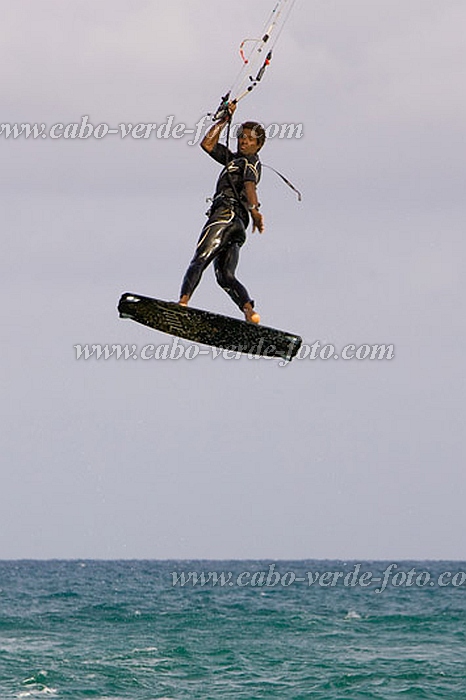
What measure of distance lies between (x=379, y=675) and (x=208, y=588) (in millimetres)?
51384

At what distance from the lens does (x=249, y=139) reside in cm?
1775

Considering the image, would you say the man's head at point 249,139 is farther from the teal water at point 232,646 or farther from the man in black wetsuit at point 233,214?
the teal water at point 232,646

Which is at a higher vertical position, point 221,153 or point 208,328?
point 221,153

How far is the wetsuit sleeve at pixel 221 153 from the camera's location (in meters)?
17.5

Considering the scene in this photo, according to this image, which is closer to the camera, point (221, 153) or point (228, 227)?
point (221, 153)

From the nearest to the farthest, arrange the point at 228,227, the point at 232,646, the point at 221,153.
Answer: the point at 221,153 → the point at 228,227 → the point at 232,646

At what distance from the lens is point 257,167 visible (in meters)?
17.8

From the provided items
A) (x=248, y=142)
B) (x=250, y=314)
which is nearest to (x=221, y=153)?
(x=248, y=142)

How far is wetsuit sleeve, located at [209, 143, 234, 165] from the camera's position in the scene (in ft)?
57.5

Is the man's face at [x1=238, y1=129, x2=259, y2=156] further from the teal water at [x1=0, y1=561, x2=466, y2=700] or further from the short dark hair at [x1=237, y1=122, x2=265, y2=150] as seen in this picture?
the teal water at [x1=0, y1=561, x2=466, y2=700]

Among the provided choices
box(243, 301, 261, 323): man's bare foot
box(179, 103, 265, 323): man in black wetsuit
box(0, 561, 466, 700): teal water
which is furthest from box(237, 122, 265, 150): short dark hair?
box(0, 561, 466, 700): teal water

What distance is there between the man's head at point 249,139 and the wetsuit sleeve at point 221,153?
0.17 m

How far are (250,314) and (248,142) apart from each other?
1957mm

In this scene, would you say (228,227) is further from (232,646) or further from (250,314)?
(232,646)
